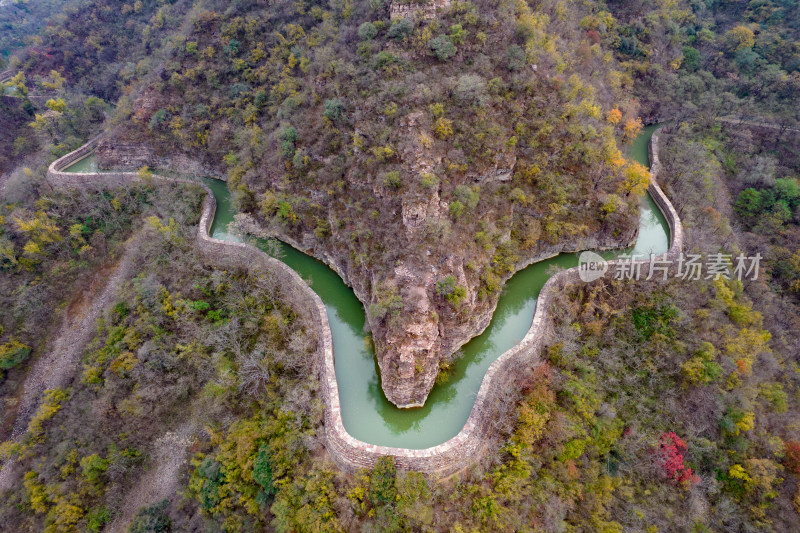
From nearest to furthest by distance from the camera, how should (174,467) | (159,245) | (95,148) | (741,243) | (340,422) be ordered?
1. (340,422)
2. (174,467)
3. (159,245)
4. (741,243)
5. (95,148)

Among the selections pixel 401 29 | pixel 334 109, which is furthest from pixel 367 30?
pixel 334 109

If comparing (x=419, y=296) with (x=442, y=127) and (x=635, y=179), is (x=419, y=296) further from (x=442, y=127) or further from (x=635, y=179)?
(x=635, y=179)

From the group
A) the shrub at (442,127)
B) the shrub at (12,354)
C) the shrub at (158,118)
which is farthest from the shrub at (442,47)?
the shrub at (12,354)

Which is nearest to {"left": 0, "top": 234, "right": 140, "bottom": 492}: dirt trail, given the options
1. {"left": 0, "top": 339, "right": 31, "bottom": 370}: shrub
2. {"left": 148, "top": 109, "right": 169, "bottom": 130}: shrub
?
{"left": 0, "top": 339, "right": 31, "bottom": 370}: shrub

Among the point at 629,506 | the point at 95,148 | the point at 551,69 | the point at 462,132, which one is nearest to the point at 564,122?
the point at 551,69

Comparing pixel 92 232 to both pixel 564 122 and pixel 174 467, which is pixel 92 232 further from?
pixel 564 122

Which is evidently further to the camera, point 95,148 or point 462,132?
point 95,148

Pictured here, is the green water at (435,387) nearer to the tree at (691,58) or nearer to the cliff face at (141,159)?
the cliff face at (141,159)
